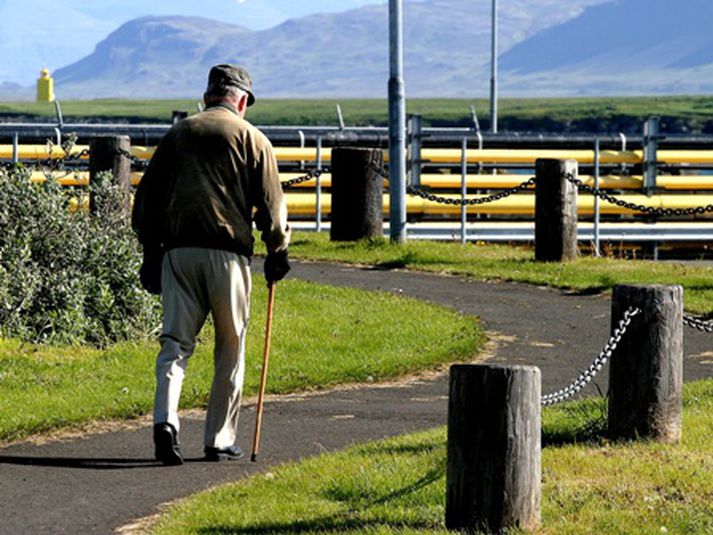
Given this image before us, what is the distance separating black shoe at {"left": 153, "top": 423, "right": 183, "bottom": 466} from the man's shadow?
0.08 metres

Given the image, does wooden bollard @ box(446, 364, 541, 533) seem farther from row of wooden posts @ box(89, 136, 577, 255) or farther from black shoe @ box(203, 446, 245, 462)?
row of wooden posts @ box(89, 136, 577, 255)

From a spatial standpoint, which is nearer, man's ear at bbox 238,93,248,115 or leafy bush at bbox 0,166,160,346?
man's ear at bbox 238,93,248,115

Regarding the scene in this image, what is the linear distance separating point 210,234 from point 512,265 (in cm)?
1082

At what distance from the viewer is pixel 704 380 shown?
40.1 feet

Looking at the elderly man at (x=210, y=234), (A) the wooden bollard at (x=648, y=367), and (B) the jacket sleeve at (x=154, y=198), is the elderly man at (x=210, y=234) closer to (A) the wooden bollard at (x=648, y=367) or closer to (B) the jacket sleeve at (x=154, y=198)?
(B) the jacket sleeve at (x=154, y=198)

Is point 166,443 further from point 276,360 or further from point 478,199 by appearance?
point 478,199

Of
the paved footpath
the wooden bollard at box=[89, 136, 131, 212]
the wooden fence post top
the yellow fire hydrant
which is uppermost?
the yellow fire hydrant

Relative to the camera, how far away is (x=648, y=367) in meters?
9.21

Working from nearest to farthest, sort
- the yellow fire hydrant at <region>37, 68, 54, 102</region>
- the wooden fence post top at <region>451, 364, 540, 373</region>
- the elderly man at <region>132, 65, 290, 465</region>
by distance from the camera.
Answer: the wooden fence post top at <region>451, 364, 540, 373</region> → the elderly man at <region>132, 65, 290, 465</region> → the yellow fire hydrant at <region>37, 68, 54, 102</region>

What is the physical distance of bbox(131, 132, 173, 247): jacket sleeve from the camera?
9445 mm

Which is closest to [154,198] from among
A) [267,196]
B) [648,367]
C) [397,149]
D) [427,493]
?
[267,196]

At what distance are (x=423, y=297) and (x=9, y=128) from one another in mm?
15196

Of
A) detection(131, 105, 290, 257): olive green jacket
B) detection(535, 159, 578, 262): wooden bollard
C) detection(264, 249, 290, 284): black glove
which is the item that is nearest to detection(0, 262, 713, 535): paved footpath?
detection(264, 249, 290, 284): black glove

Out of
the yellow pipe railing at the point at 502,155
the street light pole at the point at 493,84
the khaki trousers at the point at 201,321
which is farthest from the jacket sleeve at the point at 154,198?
the street light pole at the point at 493,84
